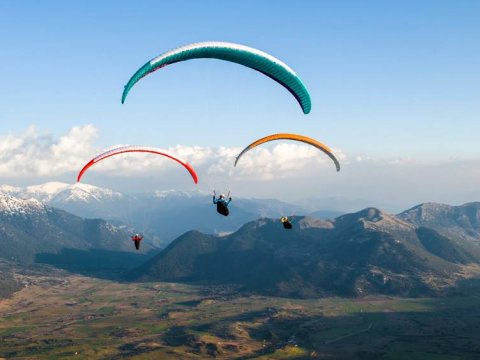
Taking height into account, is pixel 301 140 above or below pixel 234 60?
below

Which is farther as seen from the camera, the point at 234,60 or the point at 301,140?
the point at 301,140

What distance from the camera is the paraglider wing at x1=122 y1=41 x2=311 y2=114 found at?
164 feet

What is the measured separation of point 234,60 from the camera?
179 feet

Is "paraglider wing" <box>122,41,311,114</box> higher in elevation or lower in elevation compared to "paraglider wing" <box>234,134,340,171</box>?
higher

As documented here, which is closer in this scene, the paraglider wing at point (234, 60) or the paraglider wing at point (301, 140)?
the paraglider wing at point (234, 60)

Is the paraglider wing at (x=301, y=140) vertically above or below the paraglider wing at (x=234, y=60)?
below

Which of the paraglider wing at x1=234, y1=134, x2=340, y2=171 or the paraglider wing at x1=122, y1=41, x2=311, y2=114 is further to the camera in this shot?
the paraglider wing at x1=234, y1=134, x2=340, y2=171

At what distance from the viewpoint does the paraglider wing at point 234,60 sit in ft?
164

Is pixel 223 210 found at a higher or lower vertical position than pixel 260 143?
lower

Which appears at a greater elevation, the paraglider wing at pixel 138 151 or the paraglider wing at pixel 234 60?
the paraglider wing at pixel 234 60

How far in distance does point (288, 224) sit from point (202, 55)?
25.8 meters

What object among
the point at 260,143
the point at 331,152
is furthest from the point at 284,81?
the point at 331,152

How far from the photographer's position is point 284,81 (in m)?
59.4

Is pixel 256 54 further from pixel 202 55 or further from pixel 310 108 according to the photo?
pixel 310 108
